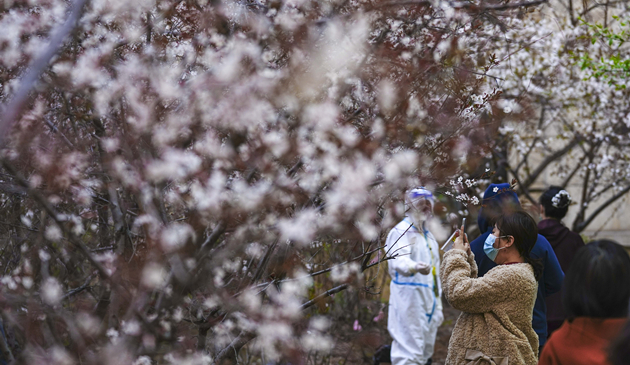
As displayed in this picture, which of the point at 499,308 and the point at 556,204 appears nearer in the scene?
the point at 499,308

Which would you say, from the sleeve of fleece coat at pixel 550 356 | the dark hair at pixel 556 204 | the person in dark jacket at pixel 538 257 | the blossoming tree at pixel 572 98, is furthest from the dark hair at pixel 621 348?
the blossoming tree at pixel 572 98

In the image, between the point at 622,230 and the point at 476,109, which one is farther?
the point at 622,230

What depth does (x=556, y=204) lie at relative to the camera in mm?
4406

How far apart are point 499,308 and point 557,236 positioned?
69.4 inches

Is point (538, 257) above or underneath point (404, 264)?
above

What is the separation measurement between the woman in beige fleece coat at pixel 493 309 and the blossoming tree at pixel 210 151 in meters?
0.43

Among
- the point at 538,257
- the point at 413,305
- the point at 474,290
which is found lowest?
the point at 413,305

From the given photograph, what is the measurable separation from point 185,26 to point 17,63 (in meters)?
0.84

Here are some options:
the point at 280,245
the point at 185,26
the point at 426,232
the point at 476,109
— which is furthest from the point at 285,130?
the point at 426,232

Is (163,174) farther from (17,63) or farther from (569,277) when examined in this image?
(569,277)

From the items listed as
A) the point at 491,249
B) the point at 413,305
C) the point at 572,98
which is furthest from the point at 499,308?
the point at 572,98

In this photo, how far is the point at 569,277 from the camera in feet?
6.98

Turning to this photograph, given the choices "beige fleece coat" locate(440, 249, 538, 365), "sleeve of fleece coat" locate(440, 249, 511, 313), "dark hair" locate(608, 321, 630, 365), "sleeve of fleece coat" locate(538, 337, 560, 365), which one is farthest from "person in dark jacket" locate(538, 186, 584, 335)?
"dark hair" locate(608, 321, 630, 365)

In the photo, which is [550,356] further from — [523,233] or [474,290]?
[523,233]
